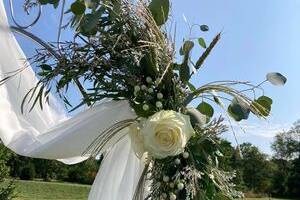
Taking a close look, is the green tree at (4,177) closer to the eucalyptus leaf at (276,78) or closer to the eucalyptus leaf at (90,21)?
the eucalyptus leaf at (90,21)

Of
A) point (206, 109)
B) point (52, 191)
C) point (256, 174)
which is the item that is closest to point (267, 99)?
point (206, 109)

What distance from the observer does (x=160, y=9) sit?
2037 millimetres

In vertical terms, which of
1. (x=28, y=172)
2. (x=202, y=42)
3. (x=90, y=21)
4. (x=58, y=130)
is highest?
(x=90, y=21)

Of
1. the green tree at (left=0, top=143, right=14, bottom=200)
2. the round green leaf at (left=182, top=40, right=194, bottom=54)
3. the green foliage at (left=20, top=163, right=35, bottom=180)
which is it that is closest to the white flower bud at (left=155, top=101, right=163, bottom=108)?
the round green leaf at (left=182, top=40, right=194, bottom=54)

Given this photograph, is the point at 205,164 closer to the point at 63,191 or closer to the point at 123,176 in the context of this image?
the point at 123,176

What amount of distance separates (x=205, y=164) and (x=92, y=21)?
715 mm

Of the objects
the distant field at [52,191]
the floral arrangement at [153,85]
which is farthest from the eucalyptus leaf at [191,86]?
the distant field at [52,191]

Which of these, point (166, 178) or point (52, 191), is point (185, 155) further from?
point (52, 191)

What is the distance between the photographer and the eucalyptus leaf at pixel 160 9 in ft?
6.68

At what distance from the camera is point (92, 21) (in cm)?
194

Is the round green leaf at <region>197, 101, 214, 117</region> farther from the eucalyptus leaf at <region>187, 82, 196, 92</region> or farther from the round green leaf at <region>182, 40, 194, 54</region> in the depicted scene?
the round green leaf at <region>182, 40, 194, 54</region>

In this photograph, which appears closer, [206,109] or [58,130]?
[206,109]

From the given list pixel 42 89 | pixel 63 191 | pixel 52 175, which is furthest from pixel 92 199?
pixel 52 175

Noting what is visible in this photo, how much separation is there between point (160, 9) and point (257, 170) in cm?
3848
